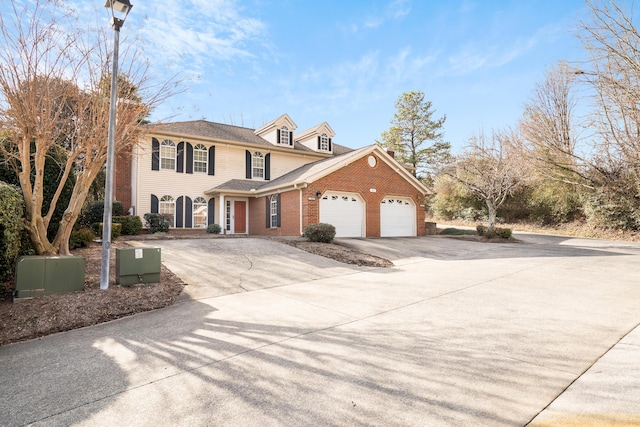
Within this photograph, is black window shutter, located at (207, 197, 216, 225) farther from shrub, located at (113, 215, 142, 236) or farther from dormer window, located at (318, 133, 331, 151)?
dormer window, located at (318, 133, 331, 151)

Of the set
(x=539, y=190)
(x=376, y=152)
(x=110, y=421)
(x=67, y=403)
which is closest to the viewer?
(x=110, y=421)

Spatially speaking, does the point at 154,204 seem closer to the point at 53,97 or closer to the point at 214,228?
the point at 214,228

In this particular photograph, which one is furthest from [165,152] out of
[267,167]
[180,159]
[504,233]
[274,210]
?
[504,233]

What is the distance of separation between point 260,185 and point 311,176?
5.92 metres

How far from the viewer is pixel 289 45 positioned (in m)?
13.9

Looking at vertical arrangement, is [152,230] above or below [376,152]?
below

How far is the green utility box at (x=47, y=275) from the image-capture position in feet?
19.0

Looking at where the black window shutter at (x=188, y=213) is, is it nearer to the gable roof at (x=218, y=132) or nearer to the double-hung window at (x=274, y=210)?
the gable roof at (x=218, y=132)

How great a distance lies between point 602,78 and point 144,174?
19.0 metres

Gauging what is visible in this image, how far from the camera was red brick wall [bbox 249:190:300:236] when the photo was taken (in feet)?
56.1

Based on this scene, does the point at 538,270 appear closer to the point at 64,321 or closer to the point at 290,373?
the point at 290,373

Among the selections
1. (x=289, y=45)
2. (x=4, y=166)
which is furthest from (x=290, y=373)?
(x=289, y=45)

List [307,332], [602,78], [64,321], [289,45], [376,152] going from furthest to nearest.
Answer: [376,152] → [289,45] → [602,78] → [64,321] → [307,332]

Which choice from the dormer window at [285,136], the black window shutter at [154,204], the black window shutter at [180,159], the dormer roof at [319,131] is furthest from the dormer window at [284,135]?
the black window shutter at [154,204]
